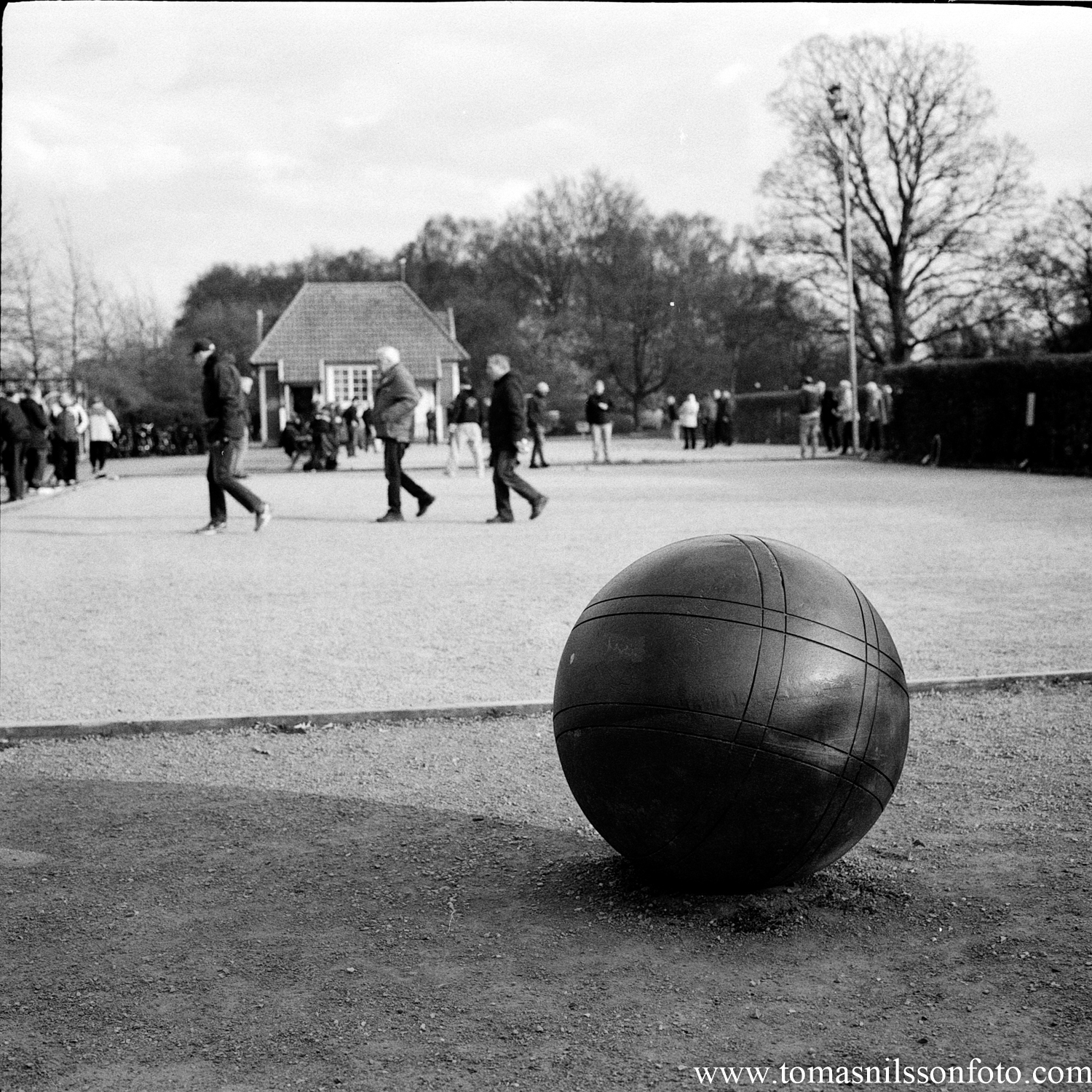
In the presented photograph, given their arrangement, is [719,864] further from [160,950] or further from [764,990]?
[160,950]

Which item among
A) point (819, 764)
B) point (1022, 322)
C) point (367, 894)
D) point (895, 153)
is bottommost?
point (367, 894)

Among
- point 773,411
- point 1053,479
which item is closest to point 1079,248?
point 773,411

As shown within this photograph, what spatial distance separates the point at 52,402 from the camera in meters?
31.2

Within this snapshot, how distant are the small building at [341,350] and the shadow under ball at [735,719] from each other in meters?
56.3

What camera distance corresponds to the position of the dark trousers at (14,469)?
899 inches

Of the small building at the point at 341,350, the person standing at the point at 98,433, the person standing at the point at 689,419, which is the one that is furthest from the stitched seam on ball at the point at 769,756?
the small building at the point at 341,350

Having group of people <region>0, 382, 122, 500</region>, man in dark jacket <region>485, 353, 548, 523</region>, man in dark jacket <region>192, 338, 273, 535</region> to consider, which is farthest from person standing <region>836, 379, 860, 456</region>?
man in dark jacket <region>192, 338, 273, 535</region>

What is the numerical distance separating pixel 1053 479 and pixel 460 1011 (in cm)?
2307

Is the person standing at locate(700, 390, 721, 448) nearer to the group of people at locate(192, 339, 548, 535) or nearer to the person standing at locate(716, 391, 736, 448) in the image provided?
the person standing at locate(716, 391, 736, 448)

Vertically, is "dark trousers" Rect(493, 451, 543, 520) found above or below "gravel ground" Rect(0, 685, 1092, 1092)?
above

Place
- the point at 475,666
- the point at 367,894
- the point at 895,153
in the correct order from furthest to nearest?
the point at 895,153 < the point at 475,666 < the point at 367,894

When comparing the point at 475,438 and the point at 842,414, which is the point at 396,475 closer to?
the point at 475,438

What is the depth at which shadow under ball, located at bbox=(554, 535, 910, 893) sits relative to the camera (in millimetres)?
4098

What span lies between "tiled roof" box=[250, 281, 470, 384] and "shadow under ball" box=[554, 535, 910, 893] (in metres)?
56.4
